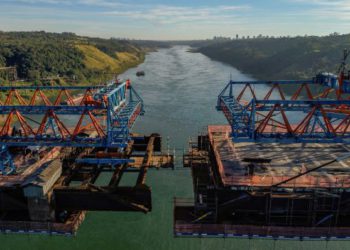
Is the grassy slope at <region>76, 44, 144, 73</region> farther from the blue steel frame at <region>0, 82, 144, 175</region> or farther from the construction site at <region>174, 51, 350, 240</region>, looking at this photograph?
the construction site at <region>174, 51, 350, 240</region>

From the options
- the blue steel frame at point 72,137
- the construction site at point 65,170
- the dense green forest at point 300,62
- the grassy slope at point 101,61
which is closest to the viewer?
the construction site at point 65,170

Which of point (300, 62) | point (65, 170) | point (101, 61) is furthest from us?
point (101, 61)

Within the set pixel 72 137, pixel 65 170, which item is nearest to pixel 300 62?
pixel 65 170

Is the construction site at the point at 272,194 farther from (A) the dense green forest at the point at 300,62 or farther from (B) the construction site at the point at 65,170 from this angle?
(A) the dense green forest at the point at 300,62

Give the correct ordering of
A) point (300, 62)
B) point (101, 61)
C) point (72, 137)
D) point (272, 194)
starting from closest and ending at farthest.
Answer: point (272, 194) → point (72, 137) → point (300, 62) → point (101, 61)

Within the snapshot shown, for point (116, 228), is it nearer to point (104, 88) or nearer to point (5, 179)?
point (5, 179)

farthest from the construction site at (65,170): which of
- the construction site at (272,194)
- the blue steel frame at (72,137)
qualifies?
the construction site at (272,194)

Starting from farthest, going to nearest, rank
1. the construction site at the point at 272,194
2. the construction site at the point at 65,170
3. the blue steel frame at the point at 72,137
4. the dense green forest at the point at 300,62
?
the dense green forest at the point at 300,62, the blue steel frame at the point at 72,137, the construction site at the point at 65,170, the construction site at the point at 272,194

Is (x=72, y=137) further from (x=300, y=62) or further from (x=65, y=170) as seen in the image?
(x=300, y=62)

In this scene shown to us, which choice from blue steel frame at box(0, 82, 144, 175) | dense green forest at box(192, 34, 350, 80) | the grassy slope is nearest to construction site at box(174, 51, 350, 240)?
blue steel frame at box(0, 82, 144, 175)

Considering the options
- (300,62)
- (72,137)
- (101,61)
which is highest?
(300,62)

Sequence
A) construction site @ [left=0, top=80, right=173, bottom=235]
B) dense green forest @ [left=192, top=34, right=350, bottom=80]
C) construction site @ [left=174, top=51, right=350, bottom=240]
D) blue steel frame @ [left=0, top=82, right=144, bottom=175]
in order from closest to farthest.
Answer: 1. construction site @ [left=174, top=51, right=350, bottom=240]
2. construction site @ [left=0, top=80, right=173, bottom=235]
3. blue steel frame @ [left=0, top=82, right=144, bottom=175]
4. dense green forest @ [left=192, top=34, right=350, bottom=80]

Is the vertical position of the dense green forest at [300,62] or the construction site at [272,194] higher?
the dense green forest at [300,62]
